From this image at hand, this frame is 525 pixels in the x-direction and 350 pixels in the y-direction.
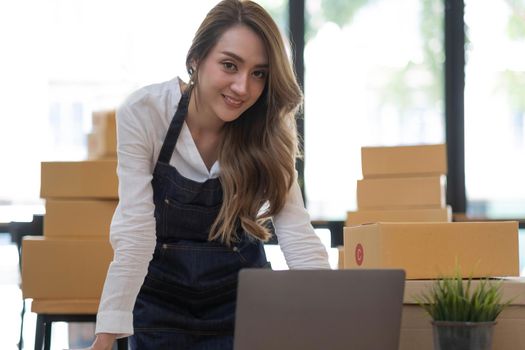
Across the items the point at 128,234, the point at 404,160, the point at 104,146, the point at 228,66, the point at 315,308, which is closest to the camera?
the point at 315,308

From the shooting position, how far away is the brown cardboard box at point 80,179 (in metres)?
3.29

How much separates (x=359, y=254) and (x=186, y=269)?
363 millimetres

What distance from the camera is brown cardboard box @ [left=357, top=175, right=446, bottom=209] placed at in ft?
13.6

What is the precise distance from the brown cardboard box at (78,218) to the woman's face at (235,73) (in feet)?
5.25

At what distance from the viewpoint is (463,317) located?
153 cm

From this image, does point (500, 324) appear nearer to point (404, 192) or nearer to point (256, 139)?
point (256, 139)

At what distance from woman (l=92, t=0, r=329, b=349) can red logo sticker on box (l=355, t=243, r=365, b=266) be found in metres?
0.12

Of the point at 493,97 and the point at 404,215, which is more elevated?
the point at 493,97

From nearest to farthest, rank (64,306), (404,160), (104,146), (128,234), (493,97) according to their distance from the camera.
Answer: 1. (128,234)
2. (64,306)
3. (104,146)
4. (404,160)
5. (493,97)

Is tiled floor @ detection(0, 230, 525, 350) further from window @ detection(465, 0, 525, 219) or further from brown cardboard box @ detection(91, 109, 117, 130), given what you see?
brown cardboard box @ detection(91, 109, 117, 130)

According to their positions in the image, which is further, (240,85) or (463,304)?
(240,85)

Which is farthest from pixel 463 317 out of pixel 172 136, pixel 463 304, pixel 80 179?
pixel 80 179

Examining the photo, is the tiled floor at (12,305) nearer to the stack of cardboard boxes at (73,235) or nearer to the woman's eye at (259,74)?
the stack of cardboard boxes at (73,235)

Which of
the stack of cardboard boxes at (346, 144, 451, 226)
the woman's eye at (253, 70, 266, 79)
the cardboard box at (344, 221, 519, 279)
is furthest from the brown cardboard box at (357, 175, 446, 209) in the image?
the woman's eye at (253, 70, 266, 79)
